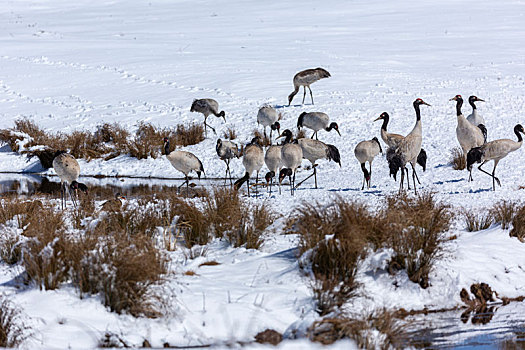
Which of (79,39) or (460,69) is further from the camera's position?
(79,39)

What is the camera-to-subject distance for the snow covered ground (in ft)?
21.0

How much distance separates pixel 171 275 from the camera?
6895 mm

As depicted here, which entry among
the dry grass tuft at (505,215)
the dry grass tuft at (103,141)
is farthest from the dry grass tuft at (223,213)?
the dry grass tuft at (103,141)

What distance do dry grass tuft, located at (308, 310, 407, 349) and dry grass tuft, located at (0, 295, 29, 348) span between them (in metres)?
2.43

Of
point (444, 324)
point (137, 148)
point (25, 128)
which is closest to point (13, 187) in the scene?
point (137, 148)

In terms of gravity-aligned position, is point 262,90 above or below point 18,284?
above

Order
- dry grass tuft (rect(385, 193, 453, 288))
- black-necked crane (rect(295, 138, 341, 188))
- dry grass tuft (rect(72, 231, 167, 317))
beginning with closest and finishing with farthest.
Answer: dry grass tuft (rect(72, 231, 167, 317)) < dry grass tuft (rect(385, 193, 453, 288)) < black-necked crane (rect(295, 138, 341, 188))

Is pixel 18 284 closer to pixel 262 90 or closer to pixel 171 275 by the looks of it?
pixel 171 275

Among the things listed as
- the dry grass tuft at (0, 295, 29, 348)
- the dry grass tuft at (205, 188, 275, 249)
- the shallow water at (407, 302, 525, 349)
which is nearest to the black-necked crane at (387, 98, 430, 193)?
the dry grass tuft at (205, 188, 275, 249)

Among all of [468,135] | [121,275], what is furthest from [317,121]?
[121,275]

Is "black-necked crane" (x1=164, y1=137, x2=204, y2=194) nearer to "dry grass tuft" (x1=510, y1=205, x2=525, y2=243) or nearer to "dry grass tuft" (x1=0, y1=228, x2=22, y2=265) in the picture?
"dry grass tuft" (x1=0, y1=228, x2=22, y2=265)

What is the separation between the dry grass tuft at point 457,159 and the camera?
45.5 feet

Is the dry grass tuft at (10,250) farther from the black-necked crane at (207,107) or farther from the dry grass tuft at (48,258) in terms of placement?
the black-necked crane at (207,107)

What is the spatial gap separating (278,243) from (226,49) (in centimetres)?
2208
